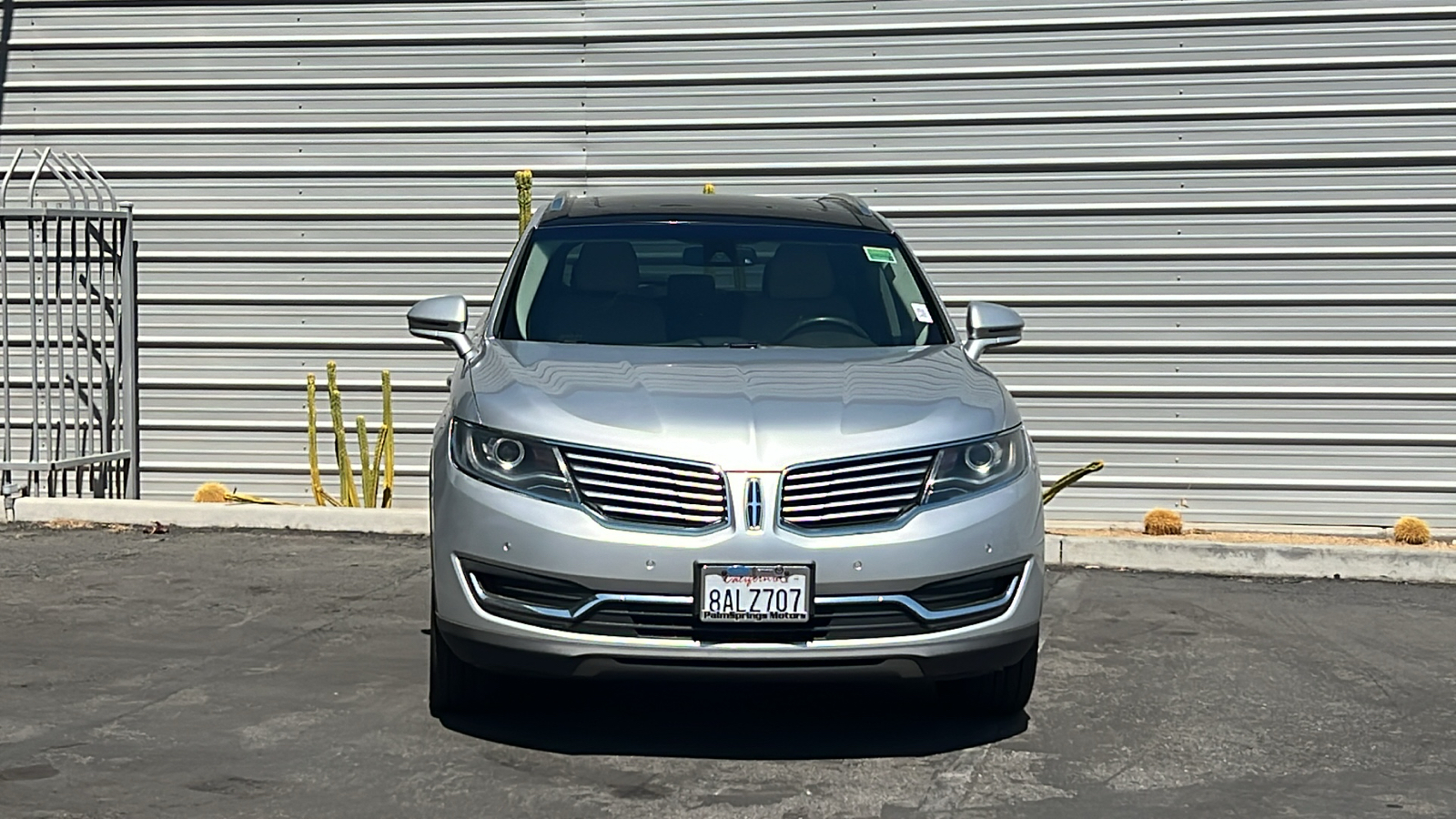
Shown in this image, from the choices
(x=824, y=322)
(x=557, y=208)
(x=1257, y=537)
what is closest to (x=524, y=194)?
(x=557, y=208)

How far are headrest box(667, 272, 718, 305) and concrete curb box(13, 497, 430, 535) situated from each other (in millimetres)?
3641

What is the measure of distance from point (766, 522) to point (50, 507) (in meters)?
6.18

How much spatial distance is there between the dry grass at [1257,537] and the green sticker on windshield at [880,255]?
307 cm

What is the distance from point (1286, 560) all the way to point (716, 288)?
3912mm

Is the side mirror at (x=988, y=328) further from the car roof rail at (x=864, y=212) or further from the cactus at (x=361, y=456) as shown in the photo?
the cactus at (x=361, y=456)

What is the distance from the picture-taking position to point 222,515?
997cm

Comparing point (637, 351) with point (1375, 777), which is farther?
point (637, 351)

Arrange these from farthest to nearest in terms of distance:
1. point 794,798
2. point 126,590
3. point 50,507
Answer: point 50,507 < point 126,590 < point 794,798

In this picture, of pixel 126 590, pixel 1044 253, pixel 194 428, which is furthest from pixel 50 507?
pixel 1044 253

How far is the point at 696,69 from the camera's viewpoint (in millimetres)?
10766

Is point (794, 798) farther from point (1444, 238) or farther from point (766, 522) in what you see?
point (1444, 238)

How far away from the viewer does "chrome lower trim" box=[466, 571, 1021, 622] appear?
16.7ft

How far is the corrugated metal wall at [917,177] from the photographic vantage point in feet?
33.9

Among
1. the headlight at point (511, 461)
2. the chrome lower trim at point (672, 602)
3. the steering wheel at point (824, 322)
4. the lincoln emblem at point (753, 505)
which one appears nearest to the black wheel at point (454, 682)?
the chrome lower trim at point (672, 602)
